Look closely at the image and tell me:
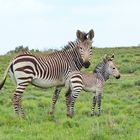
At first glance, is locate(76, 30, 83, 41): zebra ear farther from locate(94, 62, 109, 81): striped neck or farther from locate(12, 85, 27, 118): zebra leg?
locate(12, 85, 27, 118): zebra leg

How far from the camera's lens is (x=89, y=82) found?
13672 mm

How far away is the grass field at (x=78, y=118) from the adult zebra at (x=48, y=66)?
0.88 m

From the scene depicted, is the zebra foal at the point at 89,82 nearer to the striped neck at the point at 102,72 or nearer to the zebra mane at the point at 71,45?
the striped neck at the point at 102,72

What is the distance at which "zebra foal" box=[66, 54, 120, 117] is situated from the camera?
1293 centimetres

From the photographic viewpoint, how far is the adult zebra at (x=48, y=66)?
12.2 metres

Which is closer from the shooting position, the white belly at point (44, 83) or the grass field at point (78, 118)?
the grass field at point (78, 118)

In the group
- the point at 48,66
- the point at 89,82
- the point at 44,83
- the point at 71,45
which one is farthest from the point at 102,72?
the point at 44,83

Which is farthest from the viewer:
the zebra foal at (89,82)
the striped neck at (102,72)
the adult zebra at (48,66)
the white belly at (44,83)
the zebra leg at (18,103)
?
the striped neck at (102,72)

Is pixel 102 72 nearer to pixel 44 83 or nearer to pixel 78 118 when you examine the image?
pixel 78 118

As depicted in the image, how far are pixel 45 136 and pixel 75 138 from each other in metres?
0.65

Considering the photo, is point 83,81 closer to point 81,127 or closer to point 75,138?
point 81,127

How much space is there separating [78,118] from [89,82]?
1.51 meters

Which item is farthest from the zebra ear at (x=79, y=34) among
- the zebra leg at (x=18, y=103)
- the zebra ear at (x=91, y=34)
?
the zebra leg at (x=18, y=103)

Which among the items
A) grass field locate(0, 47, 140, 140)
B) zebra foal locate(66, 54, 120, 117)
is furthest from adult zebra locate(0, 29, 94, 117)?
grass field locate(0, 47, 140, 140)
